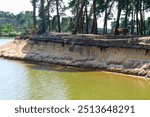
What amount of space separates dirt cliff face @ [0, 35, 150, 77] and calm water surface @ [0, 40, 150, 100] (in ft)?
3.37

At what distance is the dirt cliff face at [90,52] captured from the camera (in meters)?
26.1

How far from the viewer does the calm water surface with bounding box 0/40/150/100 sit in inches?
738

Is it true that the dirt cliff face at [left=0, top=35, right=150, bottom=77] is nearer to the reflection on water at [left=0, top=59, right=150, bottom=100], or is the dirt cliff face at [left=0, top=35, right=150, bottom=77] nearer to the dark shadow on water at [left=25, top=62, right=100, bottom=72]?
the dark shadow on water at [left=25, top=62, right=100, bottom=72]

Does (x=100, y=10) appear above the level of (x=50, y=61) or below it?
above

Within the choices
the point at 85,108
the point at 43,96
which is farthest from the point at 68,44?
the point at 85,108

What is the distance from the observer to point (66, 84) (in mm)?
21781

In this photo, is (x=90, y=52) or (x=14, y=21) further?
(x=14, y=21)

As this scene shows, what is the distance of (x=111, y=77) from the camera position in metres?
24.8

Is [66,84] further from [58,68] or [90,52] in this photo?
[90,52]

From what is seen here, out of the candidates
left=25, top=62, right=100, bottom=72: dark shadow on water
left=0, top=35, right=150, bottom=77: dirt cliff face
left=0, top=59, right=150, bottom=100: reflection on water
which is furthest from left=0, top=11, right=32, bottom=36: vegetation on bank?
left=0, top=59, right=150, bottom=100: reflection on water

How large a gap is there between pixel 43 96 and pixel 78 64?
35.7 feet

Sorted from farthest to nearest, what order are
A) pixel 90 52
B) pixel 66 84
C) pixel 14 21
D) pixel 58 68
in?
pixel 14 21 → pixel 90 52 → pixel 58 68 → pixel 66 84

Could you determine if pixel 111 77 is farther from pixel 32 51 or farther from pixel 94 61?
pixel 32 51

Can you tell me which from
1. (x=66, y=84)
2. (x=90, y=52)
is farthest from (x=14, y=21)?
(x=66, y=84)
